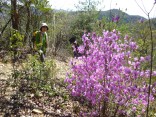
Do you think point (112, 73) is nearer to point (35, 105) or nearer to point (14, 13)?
point (35, 105)

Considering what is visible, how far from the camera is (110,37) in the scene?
423 centimetres

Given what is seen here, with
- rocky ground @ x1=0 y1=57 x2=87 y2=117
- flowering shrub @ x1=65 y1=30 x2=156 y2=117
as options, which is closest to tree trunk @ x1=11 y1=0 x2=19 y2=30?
rocky ground @ x1=0 y1=57 x2=87 y2=117

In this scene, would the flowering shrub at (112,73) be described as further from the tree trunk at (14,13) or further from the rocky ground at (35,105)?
the tree trunk at (14,13)

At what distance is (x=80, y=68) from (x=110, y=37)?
2.80 ft

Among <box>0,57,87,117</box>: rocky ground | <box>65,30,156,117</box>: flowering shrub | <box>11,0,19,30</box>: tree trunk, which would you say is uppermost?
<box>11,0,19,30</box>: tree trunk

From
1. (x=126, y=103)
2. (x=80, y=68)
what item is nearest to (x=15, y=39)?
(x=80, y=68)

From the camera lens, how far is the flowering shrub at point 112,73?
13.4ft

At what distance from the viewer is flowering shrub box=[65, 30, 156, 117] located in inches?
161

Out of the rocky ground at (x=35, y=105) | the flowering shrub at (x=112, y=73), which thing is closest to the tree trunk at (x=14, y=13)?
the rocky ground at (x=35, y=105)

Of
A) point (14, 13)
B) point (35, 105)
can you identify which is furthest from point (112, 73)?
point (14, 13)

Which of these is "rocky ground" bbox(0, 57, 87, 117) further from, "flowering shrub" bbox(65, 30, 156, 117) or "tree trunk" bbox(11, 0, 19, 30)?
"tree trunk" bbox(11, 0, 19, 30)

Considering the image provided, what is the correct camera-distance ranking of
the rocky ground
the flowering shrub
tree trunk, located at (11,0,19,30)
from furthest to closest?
tree trunk, located at (11,0,19,30) → the rocky ground → the flowering shrub

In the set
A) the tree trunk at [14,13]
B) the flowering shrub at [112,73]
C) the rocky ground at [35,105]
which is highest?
the tree trunk at [14,13]

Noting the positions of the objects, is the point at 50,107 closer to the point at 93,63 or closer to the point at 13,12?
the point at 93,63
